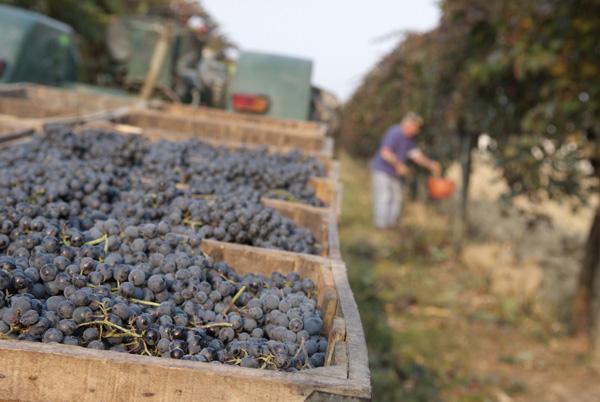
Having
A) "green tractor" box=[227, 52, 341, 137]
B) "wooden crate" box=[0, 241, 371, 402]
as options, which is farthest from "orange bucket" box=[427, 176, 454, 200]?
"wooden crate" box=[0, 241, 371, 402]

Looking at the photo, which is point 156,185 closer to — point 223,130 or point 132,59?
point 223,130

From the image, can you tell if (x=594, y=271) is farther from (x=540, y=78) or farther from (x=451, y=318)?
(x=540, y=78)

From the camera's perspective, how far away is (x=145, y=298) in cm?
139

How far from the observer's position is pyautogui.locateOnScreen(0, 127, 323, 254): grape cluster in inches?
75.3

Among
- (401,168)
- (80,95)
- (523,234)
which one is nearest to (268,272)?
(80,95)

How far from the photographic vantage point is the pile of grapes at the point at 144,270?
1194 millimetres

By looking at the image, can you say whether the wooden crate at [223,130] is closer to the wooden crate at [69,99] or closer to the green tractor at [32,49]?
the wooden crate at [69,99]

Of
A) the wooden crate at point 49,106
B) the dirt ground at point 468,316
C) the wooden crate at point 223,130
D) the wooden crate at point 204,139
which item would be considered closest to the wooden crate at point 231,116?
the wooden crate at point 49,106

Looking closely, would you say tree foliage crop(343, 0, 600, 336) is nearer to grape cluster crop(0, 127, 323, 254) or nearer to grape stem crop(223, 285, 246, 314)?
grape cluster crop(0, 127, 323, 254)

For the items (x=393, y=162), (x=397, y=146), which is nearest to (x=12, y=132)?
(x=393, y=162)

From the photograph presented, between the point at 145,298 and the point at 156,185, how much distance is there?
79cm

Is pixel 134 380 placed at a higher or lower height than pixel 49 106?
lower

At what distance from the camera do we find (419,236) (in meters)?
8.69

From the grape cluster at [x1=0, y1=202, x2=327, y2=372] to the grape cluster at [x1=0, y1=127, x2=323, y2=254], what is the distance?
180 mm
